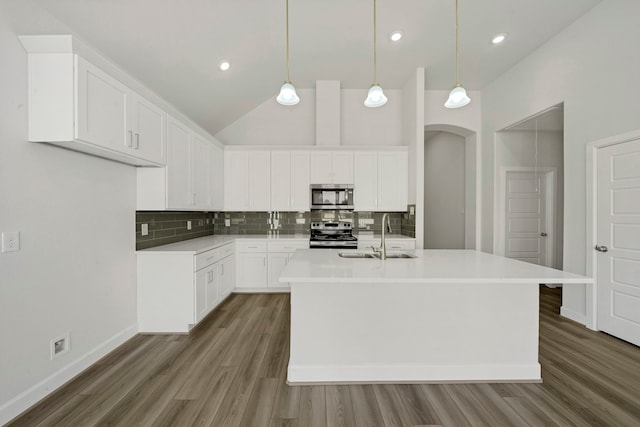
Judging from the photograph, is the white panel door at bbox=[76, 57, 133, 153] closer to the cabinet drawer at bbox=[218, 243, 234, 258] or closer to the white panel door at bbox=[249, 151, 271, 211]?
the cabinet drawer at bbox=[218, 243, 234, 258]

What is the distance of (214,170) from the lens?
174 inches

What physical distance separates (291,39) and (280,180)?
2.08 m

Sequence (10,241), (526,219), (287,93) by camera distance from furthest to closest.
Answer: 1. (526,219)
2. (287,93)
3. (10,241)

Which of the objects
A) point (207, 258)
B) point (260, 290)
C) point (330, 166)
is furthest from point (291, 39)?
point (260, 290)

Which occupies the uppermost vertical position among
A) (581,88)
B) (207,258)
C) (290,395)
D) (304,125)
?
(304,125)

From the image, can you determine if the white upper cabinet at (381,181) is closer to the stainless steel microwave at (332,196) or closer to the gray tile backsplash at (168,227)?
the stainless steel microwave at (332,196)

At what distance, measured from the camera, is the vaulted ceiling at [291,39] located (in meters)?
2.56

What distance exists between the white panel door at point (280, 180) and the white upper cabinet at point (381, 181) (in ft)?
3.75

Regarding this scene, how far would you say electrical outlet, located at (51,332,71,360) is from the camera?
6.88 feet

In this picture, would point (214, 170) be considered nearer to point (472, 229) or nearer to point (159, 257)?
point (159, 257)

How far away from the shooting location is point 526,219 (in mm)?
5113

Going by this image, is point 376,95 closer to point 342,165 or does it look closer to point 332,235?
point 342,165

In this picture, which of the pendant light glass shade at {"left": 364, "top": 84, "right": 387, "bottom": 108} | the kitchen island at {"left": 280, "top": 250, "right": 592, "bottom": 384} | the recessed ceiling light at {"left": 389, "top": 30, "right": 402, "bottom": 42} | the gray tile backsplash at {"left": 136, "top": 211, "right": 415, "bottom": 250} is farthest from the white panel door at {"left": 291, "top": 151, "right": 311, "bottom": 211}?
the kitchen island at {"left": 280, "top": 250, "right": 592, "bottom": 384}

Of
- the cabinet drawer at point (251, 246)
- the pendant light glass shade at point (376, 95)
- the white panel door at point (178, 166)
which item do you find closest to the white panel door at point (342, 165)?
the cabinet drawer at point (251, 246)
